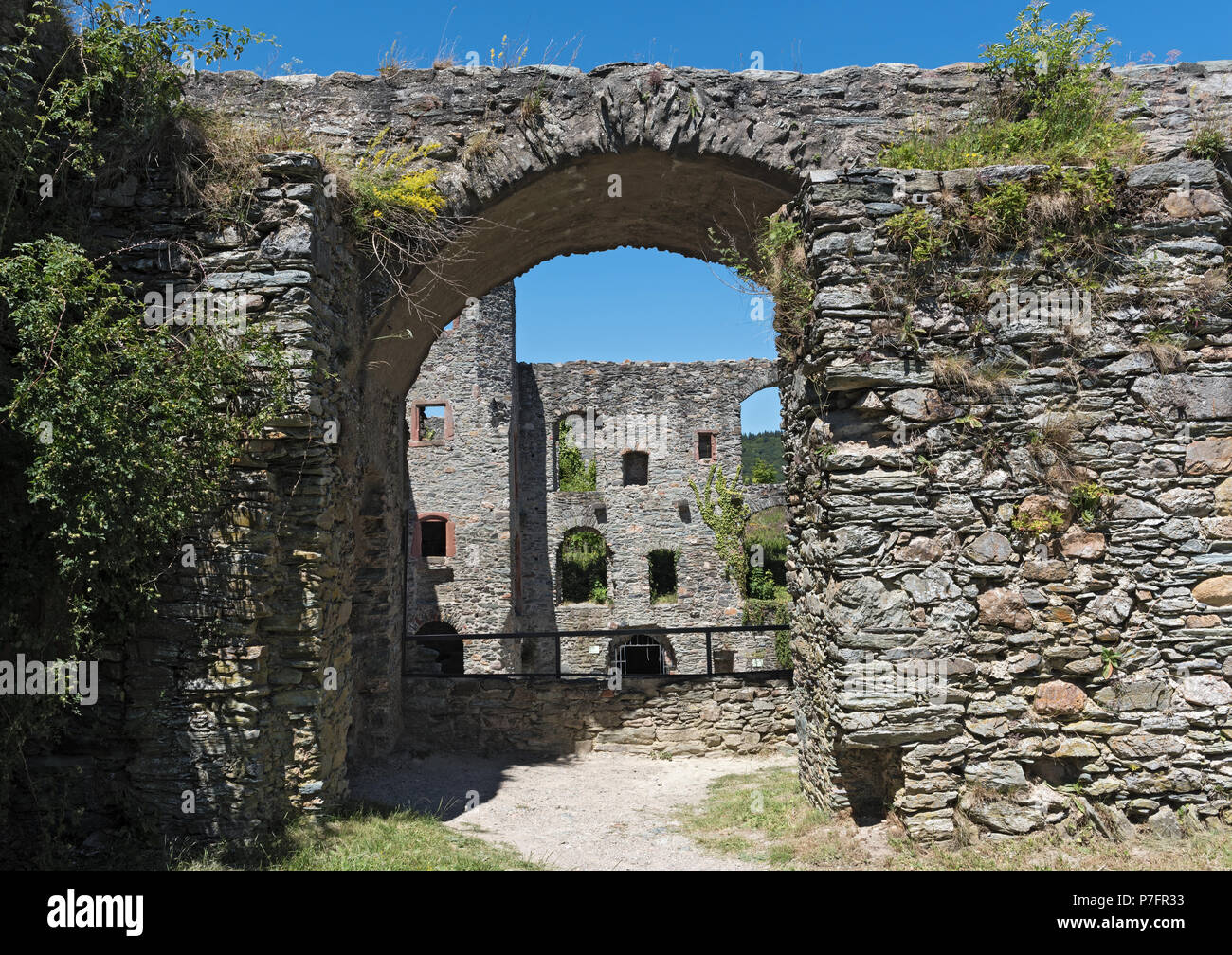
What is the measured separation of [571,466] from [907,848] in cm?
1653

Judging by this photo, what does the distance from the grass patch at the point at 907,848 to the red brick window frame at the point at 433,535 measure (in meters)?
12.5

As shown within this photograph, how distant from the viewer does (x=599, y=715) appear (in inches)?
339

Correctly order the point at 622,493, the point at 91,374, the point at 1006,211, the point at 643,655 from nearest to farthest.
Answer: the point at 91,374, the point at 1006,211, the point at 622,493, the point at 643,655

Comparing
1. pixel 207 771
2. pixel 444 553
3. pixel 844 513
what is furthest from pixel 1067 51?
pixel 444 553

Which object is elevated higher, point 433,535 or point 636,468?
point 636,468

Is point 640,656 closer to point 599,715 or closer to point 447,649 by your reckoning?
point 447,649

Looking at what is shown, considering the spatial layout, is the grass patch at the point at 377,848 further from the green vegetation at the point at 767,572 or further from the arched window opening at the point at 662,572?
the arched window opening at the point at 662,572

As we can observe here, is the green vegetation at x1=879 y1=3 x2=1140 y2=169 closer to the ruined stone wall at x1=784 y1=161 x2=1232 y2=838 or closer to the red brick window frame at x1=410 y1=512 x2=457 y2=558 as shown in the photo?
the ruined stone wall at x1=784 y1=161 x2=1232 y2=838

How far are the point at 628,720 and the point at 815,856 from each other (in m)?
3.66

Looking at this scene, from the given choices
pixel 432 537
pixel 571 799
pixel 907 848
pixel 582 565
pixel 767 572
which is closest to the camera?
pixel 907 848

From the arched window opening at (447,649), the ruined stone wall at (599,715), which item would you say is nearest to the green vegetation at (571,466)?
the arched window opening at (447,649)

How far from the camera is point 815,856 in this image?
5141mm

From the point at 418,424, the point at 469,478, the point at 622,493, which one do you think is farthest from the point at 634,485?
the point at 418,424

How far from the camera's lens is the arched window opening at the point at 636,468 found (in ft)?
68.5
